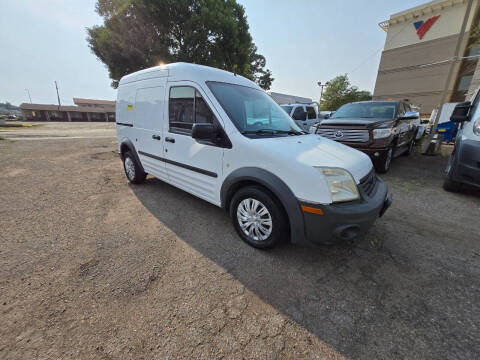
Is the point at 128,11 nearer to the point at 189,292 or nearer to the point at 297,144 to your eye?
the point at 297,144

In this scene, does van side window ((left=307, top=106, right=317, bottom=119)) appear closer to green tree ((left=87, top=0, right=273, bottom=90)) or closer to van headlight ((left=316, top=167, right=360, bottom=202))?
green tree ((left=87, top=0, right=273, bottom=90))

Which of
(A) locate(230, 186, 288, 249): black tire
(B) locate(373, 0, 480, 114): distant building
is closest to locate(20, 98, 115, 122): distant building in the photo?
(B) locate(373, 0, 480, 114): distant building

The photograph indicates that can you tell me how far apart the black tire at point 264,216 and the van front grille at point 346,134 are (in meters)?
3.78

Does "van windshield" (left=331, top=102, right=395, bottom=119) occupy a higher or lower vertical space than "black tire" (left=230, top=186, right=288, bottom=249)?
higher

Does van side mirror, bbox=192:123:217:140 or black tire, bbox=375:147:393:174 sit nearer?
van side mirror, bbox=192:123:217:140

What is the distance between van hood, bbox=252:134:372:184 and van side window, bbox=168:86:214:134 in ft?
2.90

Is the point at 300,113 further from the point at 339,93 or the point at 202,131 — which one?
the point at 339,93

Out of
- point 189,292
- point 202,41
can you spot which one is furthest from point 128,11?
point 189,292

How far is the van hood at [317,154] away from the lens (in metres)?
1.97

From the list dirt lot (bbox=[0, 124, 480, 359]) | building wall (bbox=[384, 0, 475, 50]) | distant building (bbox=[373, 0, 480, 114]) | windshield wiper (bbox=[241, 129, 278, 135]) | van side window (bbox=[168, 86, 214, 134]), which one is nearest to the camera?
dirt lot (bbox=[0, 124, 480, 359])

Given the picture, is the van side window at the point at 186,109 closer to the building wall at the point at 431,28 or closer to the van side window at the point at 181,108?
the van side window at the point at 181,108

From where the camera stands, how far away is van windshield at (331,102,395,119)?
5.42m

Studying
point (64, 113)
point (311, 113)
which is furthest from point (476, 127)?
point (64, 113)

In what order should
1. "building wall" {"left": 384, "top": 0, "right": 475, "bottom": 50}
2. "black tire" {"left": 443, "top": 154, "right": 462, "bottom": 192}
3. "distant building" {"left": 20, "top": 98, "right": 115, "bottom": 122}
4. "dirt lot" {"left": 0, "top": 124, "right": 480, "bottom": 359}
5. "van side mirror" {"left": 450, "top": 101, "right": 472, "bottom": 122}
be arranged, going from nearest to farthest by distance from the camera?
"dirt lot" {"left": 0, "top": 124, "right": 480, "bottom": 359}, "van side mirror" {"left": 450, "top": 101, "right": 472, "bottom": 122}, "black tire" {"left": 443, "top": 154, "right": 462, "bottom": 192}, "building wall" {"left": 384, "top": 0, "right": 475, "bottom": 50}, "distant building" {"left": 20, "top": 98, "right": 115, "bottom": 122}
